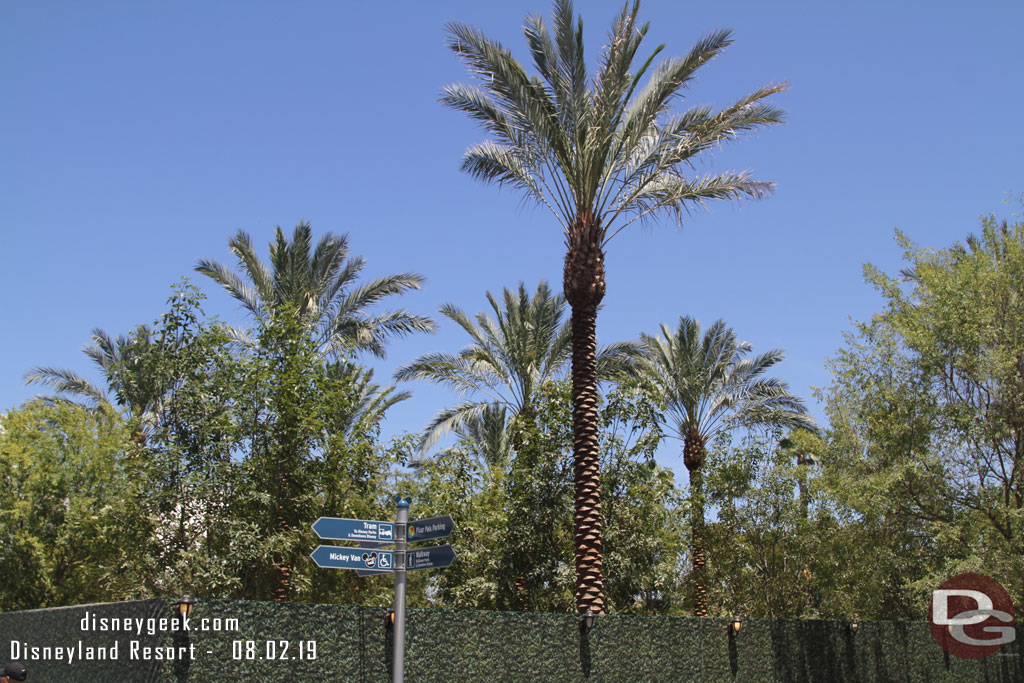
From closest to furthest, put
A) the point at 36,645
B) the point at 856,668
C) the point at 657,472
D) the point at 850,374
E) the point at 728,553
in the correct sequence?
the point at 36,645 < the point at 856,668 < the point at 850,374 < the point at 657,472 < the point at 728,553

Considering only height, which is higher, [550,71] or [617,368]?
[550,71]

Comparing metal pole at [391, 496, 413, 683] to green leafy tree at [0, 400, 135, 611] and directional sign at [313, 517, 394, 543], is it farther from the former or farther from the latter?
green leafy tree at [0, 400, 135, 611]

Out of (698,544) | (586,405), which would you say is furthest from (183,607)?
(698,544)

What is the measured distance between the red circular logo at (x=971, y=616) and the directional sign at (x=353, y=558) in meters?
13.4

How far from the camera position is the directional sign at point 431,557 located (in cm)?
831

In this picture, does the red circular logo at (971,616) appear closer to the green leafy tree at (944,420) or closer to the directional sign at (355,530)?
the green leafy tree at (944,420)

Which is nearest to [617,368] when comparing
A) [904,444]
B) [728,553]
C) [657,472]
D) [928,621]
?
[657,472]

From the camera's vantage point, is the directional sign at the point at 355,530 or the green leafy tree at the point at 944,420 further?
→ the green leafy tree at the point at 944,420

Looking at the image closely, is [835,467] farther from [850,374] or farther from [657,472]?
[657,472]

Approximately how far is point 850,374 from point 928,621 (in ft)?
18.4

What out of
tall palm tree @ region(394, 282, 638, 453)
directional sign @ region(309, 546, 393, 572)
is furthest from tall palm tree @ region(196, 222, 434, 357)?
directional sign @ region(309, 546, 393, 572)

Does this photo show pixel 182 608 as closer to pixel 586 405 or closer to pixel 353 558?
pixel 353 558

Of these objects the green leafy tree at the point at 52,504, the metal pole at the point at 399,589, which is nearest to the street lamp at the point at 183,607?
the metal pole at the point at 399,589

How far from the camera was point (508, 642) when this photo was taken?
11164 mm
